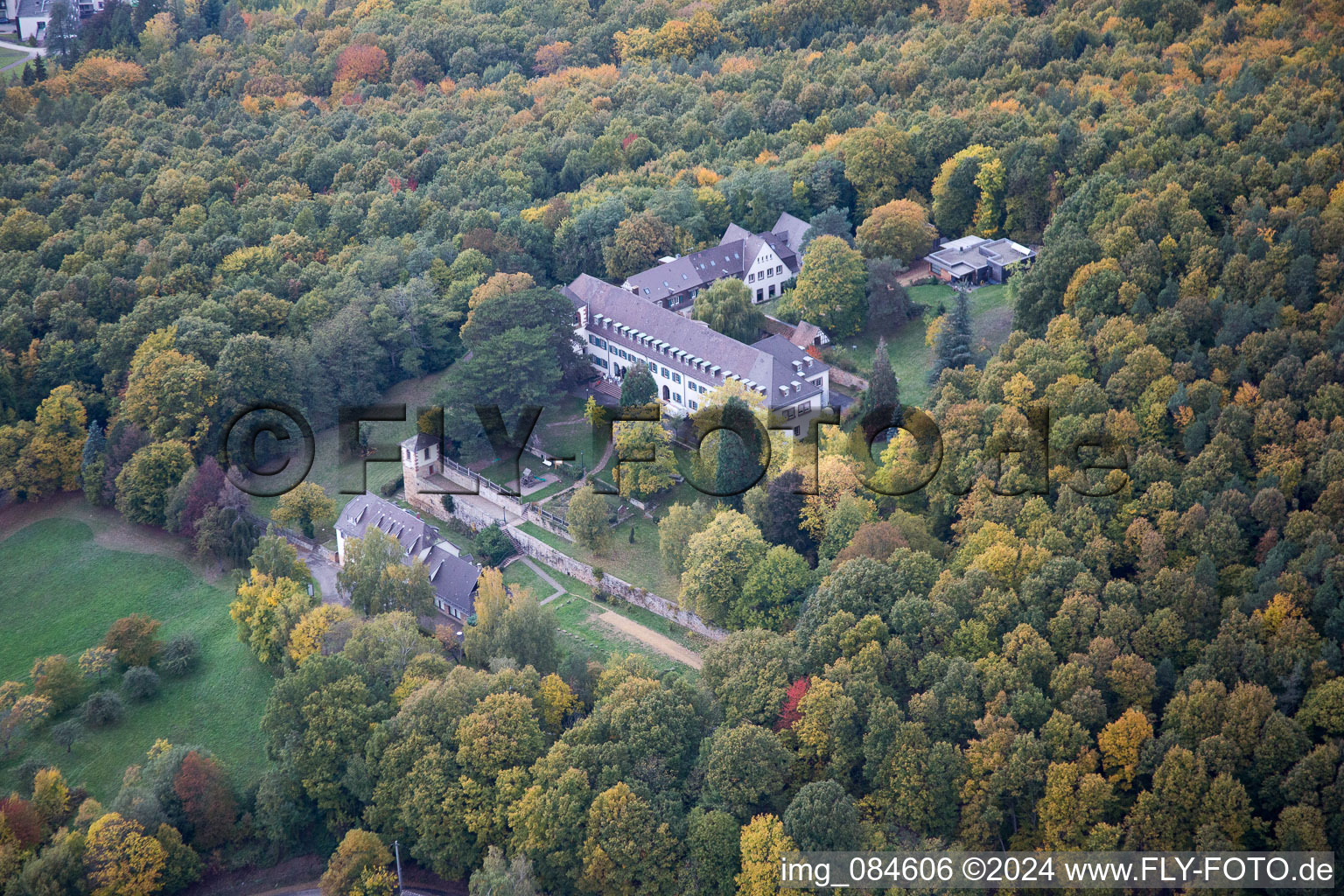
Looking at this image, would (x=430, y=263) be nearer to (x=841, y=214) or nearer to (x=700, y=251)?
(x=700, y=251)

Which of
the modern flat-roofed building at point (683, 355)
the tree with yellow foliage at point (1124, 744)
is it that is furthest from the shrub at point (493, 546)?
the tree with yellow foliage at point (1124, 744)

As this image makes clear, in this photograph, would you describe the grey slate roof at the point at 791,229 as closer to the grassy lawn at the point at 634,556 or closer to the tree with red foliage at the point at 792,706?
the grassy lawn at the point at 634,556

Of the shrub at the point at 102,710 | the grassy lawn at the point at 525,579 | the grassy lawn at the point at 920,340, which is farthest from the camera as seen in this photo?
the grassy lawn at the point at 920,340

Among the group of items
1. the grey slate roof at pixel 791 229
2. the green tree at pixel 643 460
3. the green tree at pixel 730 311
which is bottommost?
the green tree at pixel 643 460

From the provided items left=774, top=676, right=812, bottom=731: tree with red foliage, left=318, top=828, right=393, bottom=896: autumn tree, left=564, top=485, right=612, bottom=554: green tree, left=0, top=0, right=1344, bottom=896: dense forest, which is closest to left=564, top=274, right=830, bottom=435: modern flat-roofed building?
left=0, top=0, right=1344, bottom=896: dense forest

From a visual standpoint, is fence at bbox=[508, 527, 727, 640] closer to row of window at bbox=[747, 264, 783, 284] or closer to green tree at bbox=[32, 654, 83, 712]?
green tree at bbox=[32, 654, 83, 712]

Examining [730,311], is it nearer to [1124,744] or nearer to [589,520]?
[589,520]
